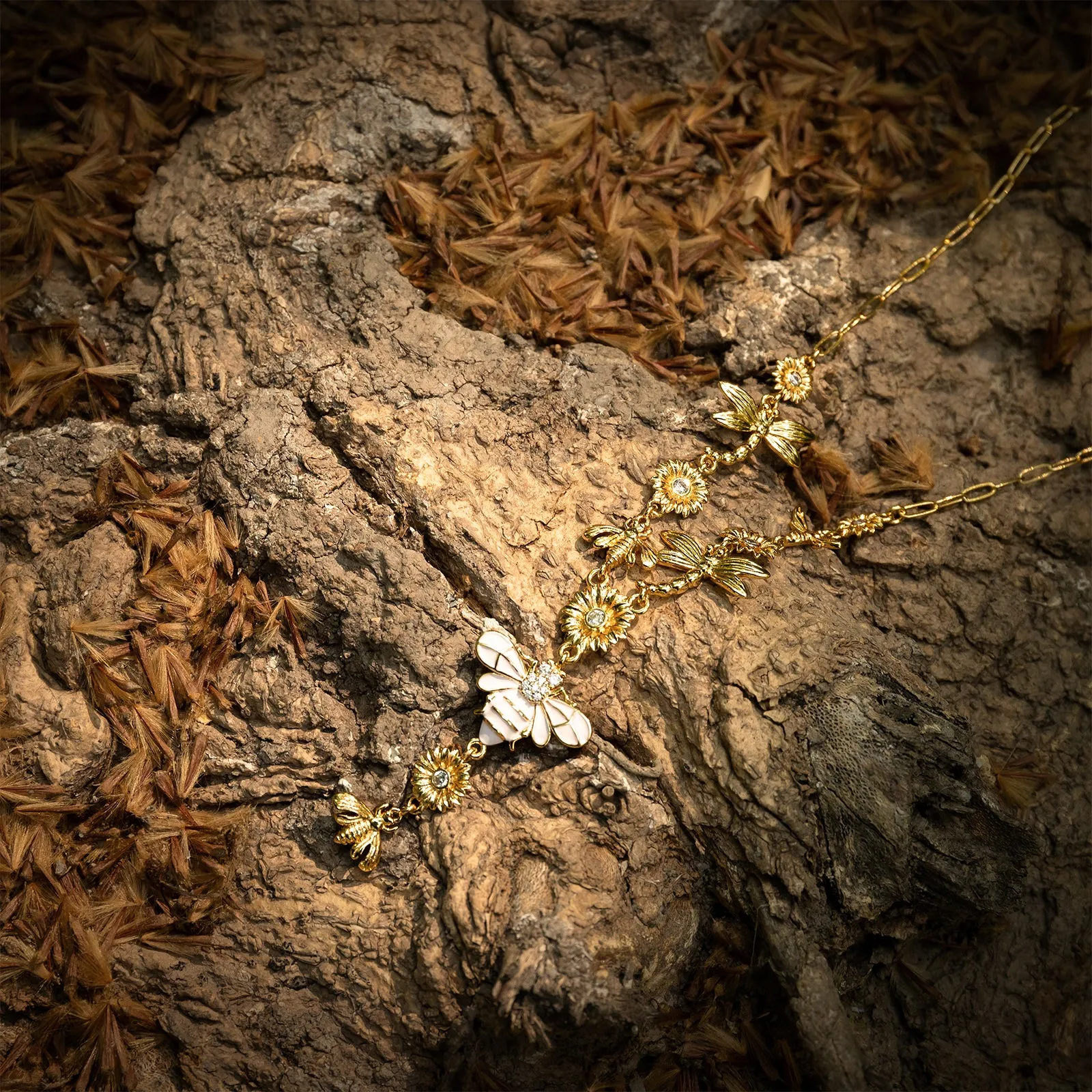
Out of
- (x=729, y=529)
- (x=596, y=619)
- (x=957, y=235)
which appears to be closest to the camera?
(x=596, y=619)

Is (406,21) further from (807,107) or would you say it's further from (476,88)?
(807,107)

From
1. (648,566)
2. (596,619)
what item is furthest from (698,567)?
(596,619)

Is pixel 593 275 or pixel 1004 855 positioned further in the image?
pixel 593 275

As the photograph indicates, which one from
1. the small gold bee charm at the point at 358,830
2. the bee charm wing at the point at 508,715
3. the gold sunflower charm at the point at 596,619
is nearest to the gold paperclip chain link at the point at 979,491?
the gold sunflower charm at the point at 596,619

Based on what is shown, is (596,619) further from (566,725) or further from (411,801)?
(411,801)

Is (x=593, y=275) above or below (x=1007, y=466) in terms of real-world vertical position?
below

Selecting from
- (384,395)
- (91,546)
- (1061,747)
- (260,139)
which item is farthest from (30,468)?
(1061,747)

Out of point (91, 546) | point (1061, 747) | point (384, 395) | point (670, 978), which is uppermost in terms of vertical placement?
point (1061, 747)
